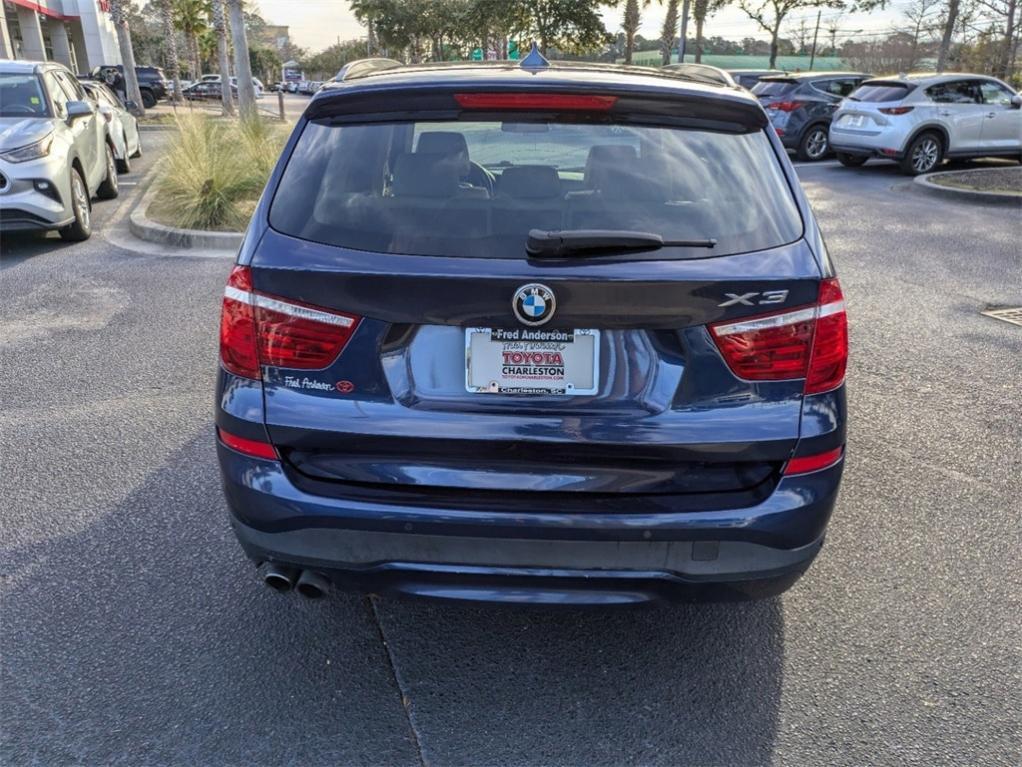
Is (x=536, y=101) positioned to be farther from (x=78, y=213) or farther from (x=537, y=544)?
(x=78, y=213)

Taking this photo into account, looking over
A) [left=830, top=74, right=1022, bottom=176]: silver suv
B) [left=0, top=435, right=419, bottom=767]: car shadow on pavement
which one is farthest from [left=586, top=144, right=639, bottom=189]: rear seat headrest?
[left=830, top=74, right=1022, bottom=176]: silver suv

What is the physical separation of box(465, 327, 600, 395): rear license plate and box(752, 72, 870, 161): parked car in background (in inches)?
620

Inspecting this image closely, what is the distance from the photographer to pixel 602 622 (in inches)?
120

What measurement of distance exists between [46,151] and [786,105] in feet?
44.3

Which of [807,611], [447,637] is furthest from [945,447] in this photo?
[447,637]

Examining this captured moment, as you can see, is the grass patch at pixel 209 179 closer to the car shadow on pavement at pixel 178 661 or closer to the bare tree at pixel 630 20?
the car shadow on pavement at pixel 178 661

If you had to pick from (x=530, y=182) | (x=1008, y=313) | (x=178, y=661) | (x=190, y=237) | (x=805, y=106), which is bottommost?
(x=1008, y=313)

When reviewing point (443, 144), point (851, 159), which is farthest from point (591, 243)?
point (851, 159)

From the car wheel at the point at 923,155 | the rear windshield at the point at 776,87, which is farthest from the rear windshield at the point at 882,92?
the rear windshield at the point at 776,87

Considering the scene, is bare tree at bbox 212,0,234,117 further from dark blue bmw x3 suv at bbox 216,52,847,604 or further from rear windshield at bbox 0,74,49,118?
dark blue bmw x3 suv at bbox 216,52,847,604

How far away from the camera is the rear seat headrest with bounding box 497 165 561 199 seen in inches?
98.9

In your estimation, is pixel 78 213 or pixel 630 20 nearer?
pixel 78 213

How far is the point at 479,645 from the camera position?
2920 mm

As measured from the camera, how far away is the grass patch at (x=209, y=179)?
379 inches
